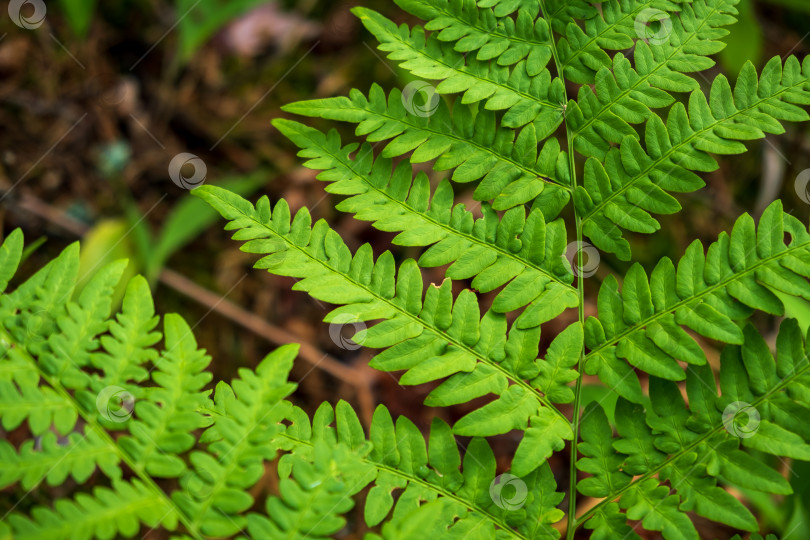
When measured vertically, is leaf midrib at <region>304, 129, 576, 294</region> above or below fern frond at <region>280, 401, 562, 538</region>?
above

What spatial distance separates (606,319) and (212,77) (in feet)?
7.84

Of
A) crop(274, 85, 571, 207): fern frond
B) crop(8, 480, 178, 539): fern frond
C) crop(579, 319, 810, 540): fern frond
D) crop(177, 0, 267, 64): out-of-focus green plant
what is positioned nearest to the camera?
crop(8, 480, 178, 539): fern frond

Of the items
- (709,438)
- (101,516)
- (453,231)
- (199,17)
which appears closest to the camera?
(101,516)

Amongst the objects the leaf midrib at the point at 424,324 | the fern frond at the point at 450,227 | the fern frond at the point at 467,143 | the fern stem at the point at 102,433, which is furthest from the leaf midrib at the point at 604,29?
the fern stem at the point at 102,433

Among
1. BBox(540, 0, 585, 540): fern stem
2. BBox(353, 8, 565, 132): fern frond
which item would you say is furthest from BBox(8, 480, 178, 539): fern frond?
BBox(353, 8, 565, 132): fern frond

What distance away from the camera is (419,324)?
1135 mm

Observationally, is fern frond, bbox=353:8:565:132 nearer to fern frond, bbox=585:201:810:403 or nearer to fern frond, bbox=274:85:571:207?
fern frond, bbox=274:85:571:207

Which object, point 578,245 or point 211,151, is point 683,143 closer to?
point 578,245

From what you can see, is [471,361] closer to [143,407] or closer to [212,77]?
[143,407]

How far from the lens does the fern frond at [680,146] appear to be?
1119mm

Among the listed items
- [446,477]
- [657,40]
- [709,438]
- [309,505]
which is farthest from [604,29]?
[309,505]

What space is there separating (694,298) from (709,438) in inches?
9.3

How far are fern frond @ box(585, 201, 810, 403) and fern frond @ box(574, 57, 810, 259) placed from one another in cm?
10

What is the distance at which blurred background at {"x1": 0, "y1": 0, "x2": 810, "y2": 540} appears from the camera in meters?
2.45
